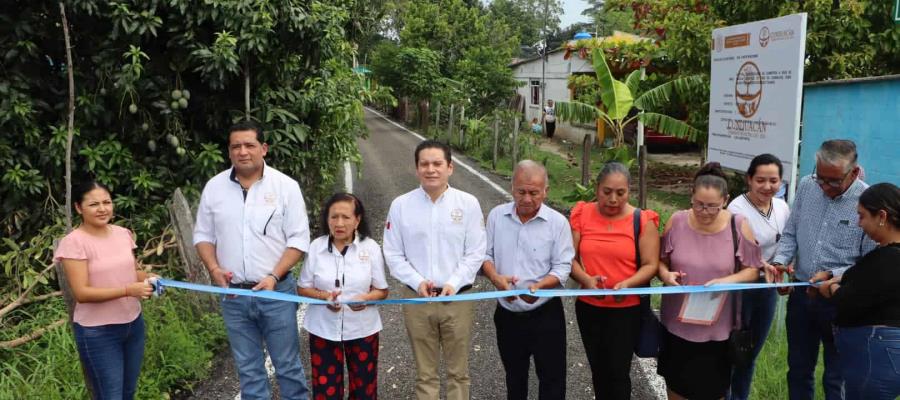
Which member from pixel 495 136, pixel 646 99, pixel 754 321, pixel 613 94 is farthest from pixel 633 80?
pixel 754 321

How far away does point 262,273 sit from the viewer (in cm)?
364

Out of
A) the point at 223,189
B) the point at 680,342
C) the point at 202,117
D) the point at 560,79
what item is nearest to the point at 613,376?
the point at 680,342

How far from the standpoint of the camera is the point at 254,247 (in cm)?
362

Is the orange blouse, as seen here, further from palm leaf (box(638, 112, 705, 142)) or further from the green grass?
palm leaf (box(638, 112, 705, 142))

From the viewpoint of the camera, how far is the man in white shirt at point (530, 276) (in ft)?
11.6

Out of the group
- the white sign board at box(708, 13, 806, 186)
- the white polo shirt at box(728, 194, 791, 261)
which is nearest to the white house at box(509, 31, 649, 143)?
the white sign board at box(708, 13, 806, 186)

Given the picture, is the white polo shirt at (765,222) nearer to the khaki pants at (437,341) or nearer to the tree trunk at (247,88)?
the khaki pants at (437,341)

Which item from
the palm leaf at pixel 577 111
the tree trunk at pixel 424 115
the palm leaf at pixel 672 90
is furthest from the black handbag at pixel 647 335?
the tree trunk at pixel 424 115

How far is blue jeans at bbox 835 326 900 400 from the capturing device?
2.86 meters

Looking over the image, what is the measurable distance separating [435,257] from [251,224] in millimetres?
1059

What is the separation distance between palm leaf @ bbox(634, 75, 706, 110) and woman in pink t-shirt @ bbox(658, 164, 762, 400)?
7445 millimetres

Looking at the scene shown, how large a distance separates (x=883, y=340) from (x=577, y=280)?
1.44m

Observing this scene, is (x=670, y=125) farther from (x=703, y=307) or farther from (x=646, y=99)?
(x=703, y=307)

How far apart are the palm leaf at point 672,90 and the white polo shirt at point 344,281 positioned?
8129mm
